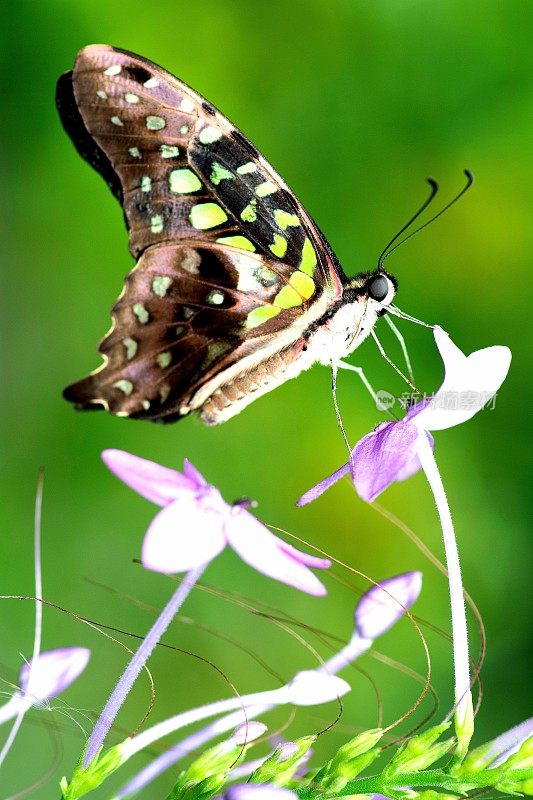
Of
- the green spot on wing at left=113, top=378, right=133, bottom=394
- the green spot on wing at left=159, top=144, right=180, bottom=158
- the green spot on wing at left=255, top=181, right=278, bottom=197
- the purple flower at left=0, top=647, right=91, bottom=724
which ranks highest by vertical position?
the green spot on wing at left=159, top=144, right=180, bottom=158

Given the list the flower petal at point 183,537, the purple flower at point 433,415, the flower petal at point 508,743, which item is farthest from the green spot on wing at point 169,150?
the flower petal at point 508,743

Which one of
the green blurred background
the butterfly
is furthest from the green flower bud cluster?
the green blurred background

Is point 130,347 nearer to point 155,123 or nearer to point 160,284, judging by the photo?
point 160,284

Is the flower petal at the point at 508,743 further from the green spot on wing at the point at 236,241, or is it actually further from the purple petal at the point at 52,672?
the green spot on wing at the point at 236,241

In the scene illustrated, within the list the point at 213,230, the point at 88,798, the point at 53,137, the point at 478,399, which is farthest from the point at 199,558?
the point at 53,137

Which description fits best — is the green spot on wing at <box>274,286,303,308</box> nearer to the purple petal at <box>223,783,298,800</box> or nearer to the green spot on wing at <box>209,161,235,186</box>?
the green spot on wing at <box>209,161,235,186</box>

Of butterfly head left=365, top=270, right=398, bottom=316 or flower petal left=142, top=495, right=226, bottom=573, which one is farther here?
butterfly head left=365, top=270, right=398, bottom=316

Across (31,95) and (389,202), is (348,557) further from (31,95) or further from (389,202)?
(31,95)
